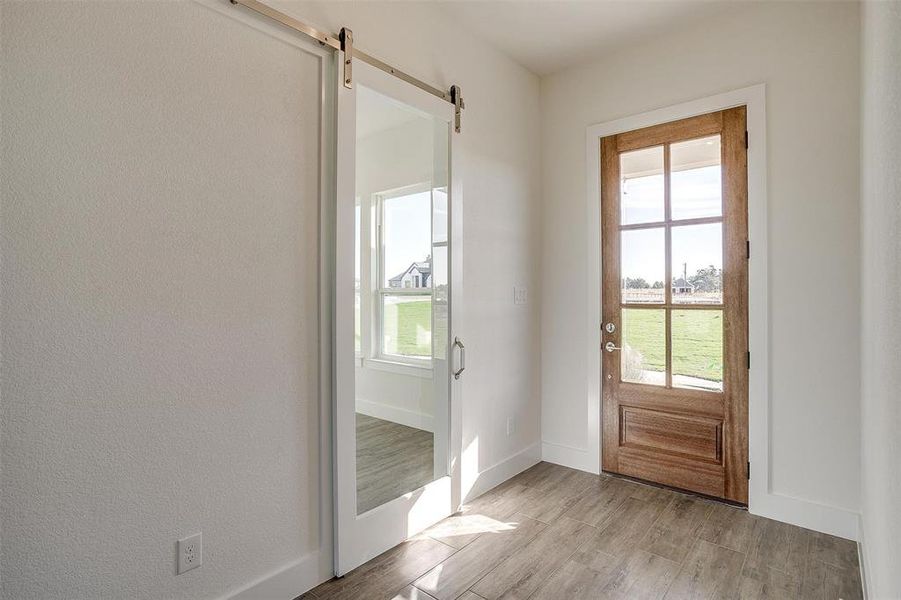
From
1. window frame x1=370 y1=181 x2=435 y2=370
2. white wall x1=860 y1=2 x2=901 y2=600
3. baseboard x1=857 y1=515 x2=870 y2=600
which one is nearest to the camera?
white wall x1=860 y1=2 x2=901 y2=600

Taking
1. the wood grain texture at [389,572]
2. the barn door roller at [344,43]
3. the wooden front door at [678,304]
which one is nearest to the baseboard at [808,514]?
the wooden front door at [678,304]

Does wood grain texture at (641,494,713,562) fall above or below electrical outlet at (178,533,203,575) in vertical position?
below

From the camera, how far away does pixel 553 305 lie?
3.42m

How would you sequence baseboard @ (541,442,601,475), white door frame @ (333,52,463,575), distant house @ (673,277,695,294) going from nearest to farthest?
white door frame @ (333,52,463,575) < distant house @ (673,277,695,294) < baseboard @ (541,442,601,475)

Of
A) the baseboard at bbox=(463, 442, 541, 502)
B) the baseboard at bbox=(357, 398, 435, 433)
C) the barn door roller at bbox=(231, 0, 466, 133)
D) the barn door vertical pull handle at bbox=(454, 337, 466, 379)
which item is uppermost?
the barn door roller at bbox=(231, 0, 466, 133)

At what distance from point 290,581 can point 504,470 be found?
5.17 feet

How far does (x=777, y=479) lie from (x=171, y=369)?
9.74ft

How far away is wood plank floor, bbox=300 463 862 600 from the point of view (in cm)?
194

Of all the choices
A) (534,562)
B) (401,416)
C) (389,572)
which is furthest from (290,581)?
(534,562)

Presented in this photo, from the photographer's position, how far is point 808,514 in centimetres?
243

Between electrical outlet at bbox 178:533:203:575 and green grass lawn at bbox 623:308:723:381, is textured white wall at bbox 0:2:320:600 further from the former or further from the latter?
green grass lawn at bbox 623:308:723:381

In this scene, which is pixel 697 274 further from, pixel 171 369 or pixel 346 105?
pixel 171 369

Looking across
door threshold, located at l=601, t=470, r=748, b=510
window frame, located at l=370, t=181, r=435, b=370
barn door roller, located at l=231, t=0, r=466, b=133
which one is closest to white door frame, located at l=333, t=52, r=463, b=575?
barn door roller, located at l=231, t=0, r=466, b=133

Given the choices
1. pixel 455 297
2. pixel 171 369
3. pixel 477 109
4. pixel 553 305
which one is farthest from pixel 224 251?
pixel 553 305
